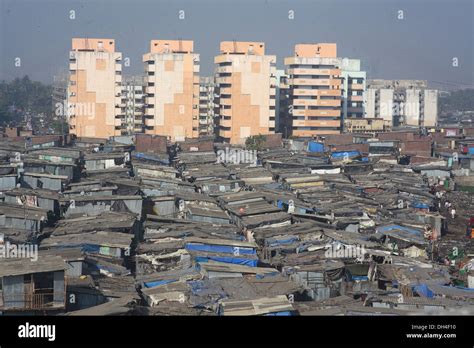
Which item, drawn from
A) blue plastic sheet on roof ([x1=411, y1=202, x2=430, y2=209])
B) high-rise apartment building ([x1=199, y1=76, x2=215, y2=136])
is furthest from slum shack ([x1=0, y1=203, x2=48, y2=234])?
high-rise apartment building ([x1=199, y1=76, x2=215, y2=136])

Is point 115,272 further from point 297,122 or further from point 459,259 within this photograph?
point 297,122

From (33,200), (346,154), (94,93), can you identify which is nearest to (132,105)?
(94,93)

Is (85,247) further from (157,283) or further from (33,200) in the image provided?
(33,200)

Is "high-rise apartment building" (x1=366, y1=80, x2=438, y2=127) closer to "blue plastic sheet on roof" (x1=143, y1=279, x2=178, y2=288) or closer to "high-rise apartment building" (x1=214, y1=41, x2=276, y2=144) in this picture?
"high-rise apartment building" (x1=214, y1=41, x2=276, y2=144)
